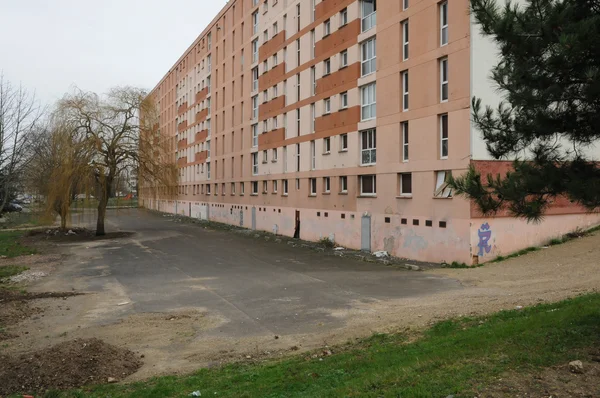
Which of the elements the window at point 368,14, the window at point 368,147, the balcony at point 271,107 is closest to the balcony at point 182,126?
the balcony at point 271,107

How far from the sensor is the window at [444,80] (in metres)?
19.9

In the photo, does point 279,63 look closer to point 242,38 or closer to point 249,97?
point 249,97

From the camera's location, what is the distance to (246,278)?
17391mm

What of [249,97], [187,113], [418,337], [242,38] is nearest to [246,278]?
[418,337]

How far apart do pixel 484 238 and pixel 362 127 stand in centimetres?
927

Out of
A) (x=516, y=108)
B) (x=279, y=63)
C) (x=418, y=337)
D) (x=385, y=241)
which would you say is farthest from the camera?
(x=279, y=63)

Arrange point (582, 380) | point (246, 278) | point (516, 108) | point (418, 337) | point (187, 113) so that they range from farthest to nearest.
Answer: point (187, 113) < point (246, 278) < point (418, 337) < point (516, 108) < point (582, 380)

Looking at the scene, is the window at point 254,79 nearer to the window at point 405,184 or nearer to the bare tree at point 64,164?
the bare tree at point 64,164

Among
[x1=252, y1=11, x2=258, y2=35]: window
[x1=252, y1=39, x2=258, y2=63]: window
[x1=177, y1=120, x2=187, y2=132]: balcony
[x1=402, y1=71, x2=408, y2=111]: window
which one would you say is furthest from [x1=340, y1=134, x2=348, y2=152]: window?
[x1=177, y1=120, x2=187, y2=132]: balcony

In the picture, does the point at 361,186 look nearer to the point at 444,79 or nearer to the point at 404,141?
the point at 404,141

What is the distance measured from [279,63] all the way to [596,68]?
1280 inches

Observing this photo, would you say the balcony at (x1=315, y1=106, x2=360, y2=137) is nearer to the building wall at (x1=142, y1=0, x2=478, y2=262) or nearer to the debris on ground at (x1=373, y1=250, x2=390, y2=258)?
the building wall at (x1=142, y1=0, x2=478, y2=262)

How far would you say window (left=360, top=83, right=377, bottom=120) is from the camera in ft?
80.8

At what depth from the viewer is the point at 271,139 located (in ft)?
123
